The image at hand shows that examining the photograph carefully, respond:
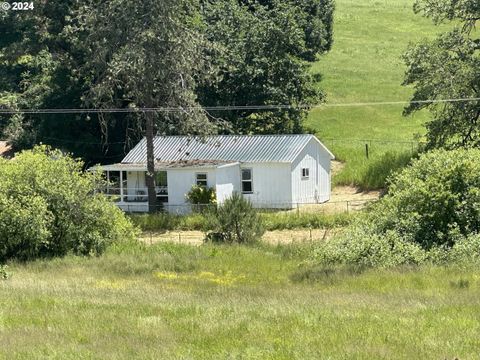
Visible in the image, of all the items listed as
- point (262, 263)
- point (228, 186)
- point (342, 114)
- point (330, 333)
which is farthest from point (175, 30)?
point (330, 333)

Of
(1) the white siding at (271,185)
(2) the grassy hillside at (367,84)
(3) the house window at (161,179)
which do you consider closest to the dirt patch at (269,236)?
(1) the white siding at (271,185)

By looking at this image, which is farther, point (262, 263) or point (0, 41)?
point (0, 41)

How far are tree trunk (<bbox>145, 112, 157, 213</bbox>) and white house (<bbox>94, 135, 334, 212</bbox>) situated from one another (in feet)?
2.64

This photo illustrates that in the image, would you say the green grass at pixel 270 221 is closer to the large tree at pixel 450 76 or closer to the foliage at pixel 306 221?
the foliage at pixel 306 221

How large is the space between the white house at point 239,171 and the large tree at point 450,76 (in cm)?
636

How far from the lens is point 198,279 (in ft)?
91.8

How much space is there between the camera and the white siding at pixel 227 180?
4772cm

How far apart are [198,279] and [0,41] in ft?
186

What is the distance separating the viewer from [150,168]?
1841 inches

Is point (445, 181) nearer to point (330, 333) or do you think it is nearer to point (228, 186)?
point (330, 333)

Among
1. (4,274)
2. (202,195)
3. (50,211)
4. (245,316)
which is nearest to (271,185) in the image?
(202,195)

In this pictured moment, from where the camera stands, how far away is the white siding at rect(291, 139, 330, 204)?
4891cm

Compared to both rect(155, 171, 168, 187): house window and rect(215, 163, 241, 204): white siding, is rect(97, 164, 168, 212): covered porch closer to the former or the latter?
rect(155, 171, 168, 187): house window

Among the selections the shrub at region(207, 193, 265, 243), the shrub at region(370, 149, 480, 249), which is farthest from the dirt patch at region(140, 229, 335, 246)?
the shrub at region(370, 149, 480, 249)
